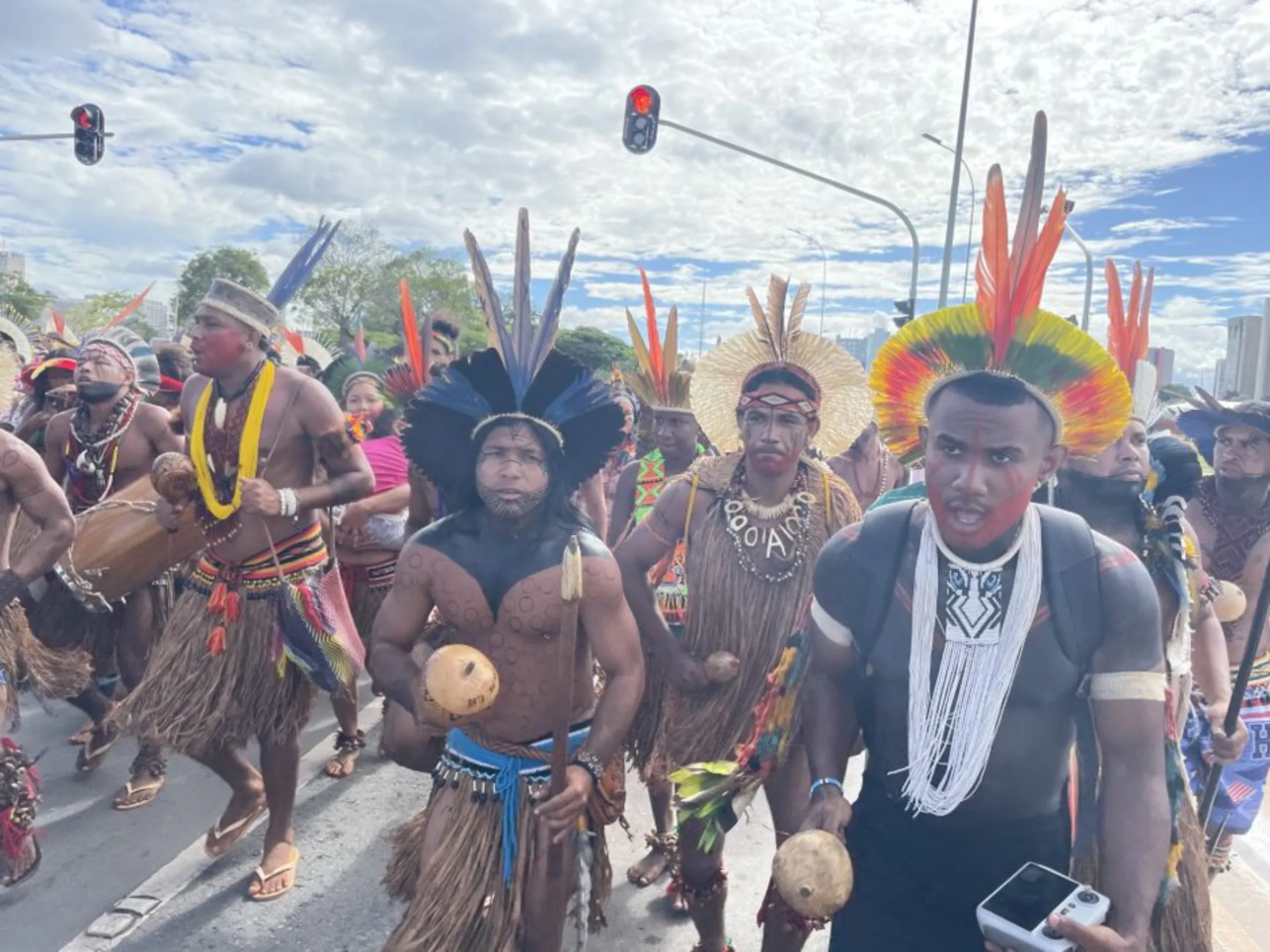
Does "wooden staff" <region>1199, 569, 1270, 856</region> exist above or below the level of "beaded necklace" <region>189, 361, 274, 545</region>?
below

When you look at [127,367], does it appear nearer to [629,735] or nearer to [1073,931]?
[629,735]

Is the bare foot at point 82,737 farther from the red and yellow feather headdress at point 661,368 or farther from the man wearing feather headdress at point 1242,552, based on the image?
the man wearing feather headdress at point 1242,552

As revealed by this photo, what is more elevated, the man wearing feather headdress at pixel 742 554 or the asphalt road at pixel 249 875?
the man wearing feather headdress at pixel 742 554

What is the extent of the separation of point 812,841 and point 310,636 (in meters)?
2.46

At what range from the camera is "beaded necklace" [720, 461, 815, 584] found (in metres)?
3.30

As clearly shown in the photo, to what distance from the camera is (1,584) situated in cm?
331

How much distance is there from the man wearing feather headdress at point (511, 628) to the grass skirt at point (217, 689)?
124cm

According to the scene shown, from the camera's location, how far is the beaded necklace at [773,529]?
330 cm

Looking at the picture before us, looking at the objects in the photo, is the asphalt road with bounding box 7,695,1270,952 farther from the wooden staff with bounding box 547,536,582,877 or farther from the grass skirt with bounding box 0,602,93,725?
the wooden staff with bounding box 547,536,582,877

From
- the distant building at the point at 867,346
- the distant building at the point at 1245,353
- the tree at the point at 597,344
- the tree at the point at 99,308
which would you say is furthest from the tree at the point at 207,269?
the distant building at the point at 1245,353

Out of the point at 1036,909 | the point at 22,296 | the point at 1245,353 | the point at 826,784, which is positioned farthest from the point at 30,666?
the point at 22,296

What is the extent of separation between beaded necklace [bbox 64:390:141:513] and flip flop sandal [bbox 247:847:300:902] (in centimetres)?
238

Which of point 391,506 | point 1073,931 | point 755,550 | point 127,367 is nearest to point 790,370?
point 755,550

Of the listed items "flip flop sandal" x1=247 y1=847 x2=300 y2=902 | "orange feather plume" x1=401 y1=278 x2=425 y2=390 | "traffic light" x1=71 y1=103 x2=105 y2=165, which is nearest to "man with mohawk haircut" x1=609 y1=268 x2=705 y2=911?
"orange feather plume" x1=401 y1=278 x2=425 y2=390
